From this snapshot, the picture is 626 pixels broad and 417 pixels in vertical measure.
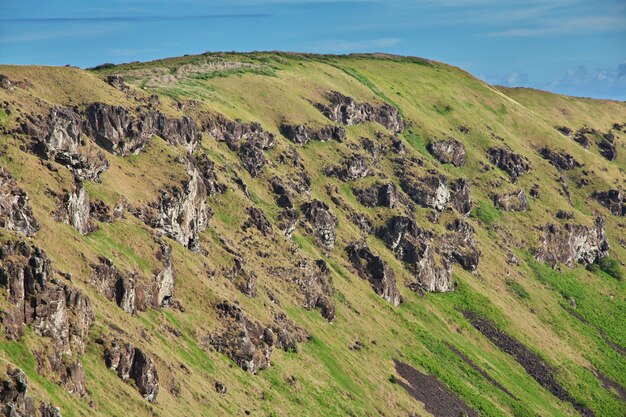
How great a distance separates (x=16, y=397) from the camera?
7638 centimetres

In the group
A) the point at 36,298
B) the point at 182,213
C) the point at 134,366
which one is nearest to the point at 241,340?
the point at 182,213

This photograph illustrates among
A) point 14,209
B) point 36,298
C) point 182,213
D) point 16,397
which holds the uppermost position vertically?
point 182,213

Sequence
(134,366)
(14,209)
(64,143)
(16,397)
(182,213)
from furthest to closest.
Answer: (182,213)
(64,143)
(14,209)
(134,366)
(16,397)

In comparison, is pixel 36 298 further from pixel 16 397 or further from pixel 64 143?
pixel 64 143

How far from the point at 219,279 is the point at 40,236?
4862cm

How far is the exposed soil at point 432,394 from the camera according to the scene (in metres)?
177

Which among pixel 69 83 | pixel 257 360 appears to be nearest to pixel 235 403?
pixel 257 360

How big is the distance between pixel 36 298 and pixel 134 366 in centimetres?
1760

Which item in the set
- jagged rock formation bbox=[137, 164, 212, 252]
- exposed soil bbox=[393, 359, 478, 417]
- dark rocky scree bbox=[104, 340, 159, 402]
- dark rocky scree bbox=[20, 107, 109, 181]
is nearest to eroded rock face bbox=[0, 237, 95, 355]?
dark rocky scree bbox=[104, 340, 159, 402]

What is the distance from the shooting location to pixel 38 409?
7944 cm

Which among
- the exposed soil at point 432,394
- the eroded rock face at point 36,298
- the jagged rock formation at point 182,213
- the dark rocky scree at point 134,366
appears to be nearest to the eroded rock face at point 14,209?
the eroded rock face at point 36,298

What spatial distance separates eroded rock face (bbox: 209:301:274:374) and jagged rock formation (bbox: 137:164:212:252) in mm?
21699

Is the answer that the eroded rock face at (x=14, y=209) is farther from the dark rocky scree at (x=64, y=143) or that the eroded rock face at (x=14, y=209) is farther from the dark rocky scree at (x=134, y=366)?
the dark rocky scree at (x=64, y=143)

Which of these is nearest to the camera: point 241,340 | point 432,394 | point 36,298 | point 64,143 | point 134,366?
point 36,298
